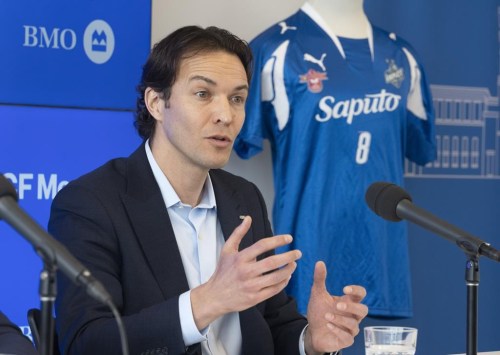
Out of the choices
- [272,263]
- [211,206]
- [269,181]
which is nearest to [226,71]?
[211,206]

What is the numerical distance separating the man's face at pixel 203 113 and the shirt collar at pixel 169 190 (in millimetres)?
36

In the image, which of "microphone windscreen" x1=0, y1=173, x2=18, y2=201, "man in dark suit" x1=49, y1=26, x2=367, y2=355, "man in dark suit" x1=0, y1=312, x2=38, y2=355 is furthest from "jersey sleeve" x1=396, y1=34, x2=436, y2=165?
"microphone windscreen" x1=0, y1=173, x2=18, y2=201

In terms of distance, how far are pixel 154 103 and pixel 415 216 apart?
0.87 metres

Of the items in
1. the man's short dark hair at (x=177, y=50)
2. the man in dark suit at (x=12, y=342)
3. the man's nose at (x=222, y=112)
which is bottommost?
the man in dark suit at (x=12, y=342)

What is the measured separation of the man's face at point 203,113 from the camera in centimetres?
219

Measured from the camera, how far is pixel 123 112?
300 centimetres

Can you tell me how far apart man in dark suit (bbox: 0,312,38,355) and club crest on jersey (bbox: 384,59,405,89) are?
1.85 metres

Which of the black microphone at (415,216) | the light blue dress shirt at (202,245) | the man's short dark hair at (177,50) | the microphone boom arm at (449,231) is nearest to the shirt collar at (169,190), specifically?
the light blue dress shirt at (202,245)

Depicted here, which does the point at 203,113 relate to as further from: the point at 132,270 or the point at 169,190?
the point at 132,270

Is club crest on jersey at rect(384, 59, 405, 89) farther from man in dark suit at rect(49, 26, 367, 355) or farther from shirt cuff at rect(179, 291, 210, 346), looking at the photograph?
shirt cuff at rect(179, 291, 210, 346)

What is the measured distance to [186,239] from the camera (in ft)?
7.12

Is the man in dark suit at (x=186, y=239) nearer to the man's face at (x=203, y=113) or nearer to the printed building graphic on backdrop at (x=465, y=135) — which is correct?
the man's face at (x=203, y=113)

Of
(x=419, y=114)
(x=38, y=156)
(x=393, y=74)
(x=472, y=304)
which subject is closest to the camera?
(x=472, y=304)

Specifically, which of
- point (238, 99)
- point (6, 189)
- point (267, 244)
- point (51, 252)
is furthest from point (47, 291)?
point (238, 99)
